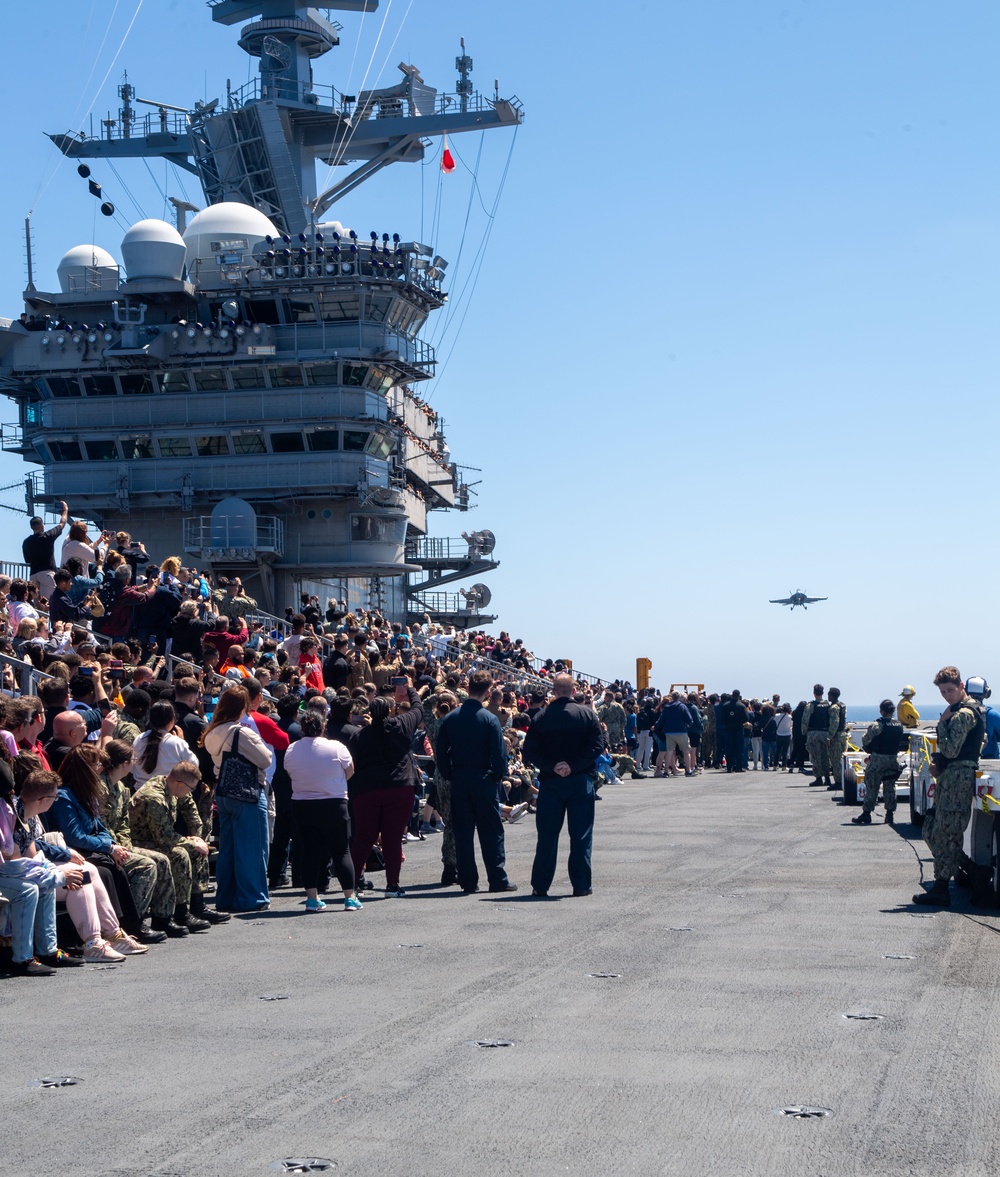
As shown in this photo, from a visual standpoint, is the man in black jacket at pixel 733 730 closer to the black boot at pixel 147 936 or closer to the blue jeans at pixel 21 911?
the black boot at pixel 147 936

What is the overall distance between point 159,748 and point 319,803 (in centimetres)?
155

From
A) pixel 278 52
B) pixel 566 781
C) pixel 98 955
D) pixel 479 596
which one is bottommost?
pixel 98 955

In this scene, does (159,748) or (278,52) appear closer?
(159,748)

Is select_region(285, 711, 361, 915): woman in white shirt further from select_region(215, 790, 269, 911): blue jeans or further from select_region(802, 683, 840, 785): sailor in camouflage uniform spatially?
select_region(802, 683, 840, 785): sailor in camouflage uniform

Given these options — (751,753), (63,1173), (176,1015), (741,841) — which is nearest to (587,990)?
(176,1015)

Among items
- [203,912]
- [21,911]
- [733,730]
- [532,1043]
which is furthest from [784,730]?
[532,1043]

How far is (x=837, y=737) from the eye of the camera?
91.1ft

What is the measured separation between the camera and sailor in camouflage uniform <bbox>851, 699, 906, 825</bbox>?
61.5ft

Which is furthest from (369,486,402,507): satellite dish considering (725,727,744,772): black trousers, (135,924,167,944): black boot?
(135,924,167,944): black boot

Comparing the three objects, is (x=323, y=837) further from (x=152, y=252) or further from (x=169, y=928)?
(x=152, y=252)

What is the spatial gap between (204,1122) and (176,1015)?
7.40ft

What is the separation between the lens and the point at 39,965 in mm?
9508

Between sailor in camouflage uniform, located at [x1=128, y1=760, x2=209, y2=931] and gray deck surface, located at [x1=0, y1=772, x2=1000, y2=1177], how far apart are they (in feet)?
1.34

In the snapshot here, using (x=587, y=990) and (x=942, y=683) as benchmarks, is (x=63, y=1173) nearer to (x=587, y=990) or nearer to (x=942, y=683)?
(x=587, y=990)
